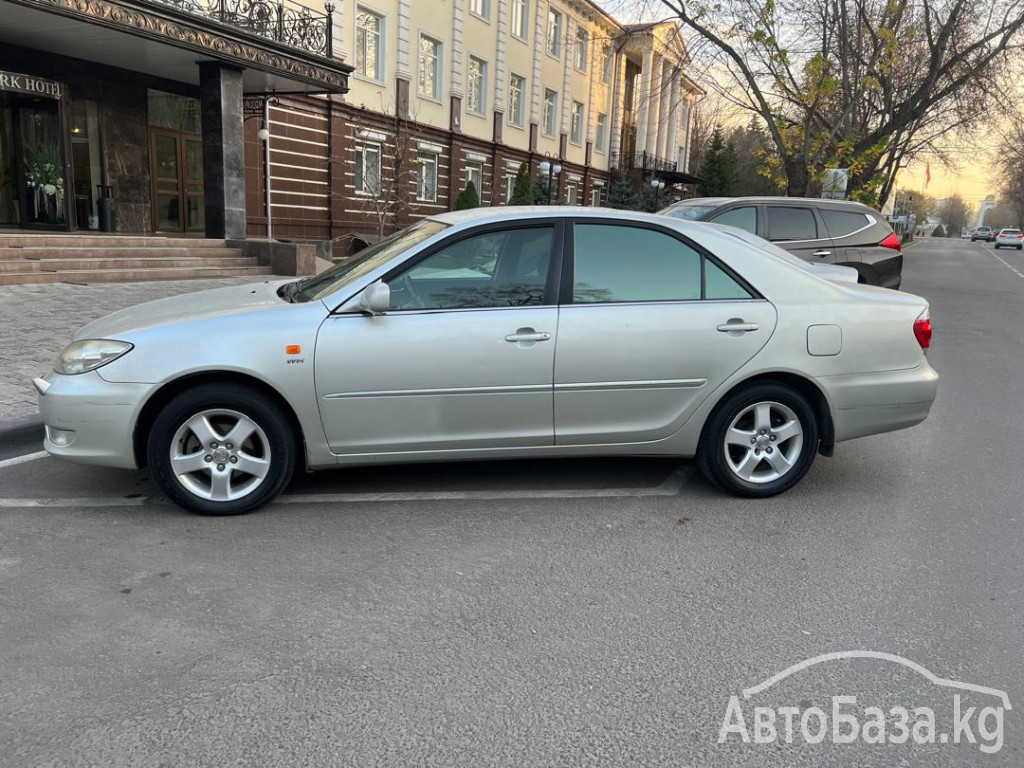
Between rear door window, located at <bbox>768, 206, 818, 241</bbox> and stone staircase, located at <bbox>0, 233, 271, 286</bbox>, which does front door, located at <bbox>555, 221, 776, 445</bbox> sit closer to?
rear door window, located at <bbox>768, 206, 818, 241</bbox>

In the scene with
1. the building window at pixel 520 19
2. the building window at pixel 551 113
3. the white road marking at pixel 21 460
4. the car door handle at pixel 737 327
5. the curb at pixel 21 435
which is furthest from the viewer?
the building window at pixel 551 113

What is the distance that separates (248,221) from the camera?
2259 centimetres

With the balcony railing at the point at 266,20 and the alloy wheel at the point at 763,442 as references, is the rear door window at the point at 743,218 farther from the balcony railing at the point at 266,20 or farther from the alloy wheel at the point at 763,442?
the balcony railing at the point at 266,20

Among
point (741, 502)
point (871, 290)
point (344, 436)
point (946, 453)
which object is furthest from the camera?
→ point (946, 453)

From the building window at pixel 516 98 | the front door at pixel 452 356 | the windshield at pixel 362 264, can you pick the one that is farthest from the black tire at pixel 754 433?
the building window at pixel 516 98

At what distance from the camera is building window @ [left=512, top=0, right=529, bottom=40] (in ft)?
114

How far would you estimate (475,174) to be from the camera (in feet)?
110

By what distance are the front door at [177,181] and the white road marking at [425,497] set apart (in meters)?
18.4

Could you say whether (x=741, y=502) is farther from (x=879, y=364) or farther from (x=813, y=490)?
(x=879, y=364)

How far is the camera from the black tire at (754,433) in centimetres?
466

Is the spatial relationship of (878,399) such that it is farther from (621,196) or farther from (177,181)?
(621,196)

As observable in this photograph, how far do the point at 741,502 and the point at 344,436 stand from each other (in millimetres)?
2390

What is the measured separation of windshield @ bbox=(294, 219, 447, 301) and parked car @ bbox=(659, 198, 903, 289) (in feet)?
20.7

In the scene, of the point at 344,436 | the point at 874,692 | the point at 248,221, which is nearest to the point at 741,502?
the point at 874,692
